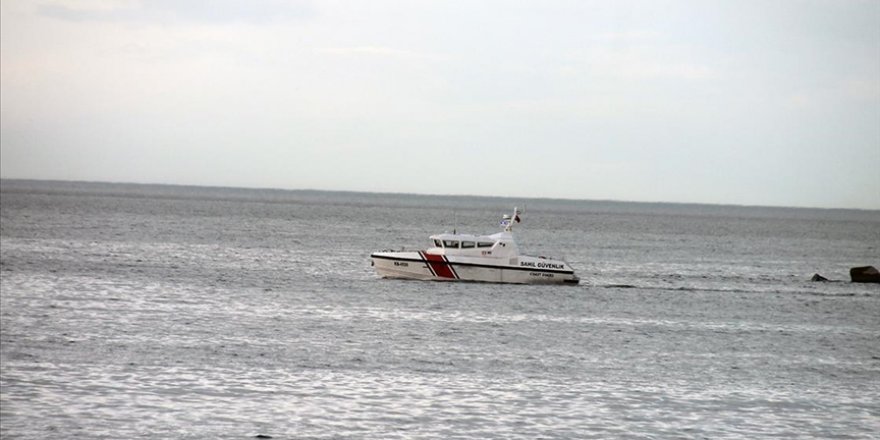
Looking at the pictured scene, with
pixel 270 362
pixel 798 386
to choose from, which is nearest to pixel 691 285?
pixel 798 386

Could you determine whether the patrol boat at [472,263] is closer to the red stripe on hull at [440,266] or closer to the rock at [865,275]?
the red stripe on hull at [440,266]

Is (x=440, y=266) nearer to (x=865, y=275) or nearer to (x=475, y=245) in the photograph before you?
(x=475, y=245)

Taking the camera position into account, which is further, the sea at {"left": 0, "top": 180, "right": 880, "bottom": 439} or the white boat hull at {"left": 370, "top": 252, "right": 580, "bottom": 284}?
the white boat hull at {"left": 370, "top": 252, "right": 580, "bottom": 284}

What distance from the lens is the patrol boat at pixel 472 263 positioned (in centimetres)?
5991

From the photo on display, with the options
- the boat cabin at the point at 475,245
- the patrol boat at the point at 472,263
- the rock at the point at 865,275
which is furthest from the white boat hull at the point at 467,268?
the rock at the point at 865,275

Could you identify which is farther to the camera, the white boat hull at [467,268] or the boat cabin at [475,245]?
the boat cabin at [475,245]

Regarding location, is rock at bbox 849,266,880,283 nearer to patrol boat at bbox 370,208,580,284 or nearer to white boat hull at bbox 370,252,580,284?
white boat hull at bbox 370,252,580,284

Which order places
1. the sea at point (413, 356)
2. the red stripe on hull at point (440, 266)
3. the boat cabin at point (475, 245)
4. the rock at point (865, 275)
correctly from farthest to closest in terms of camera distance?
the rock at point (865, 275), the boat cabin at point (475, 245), the red stripe on hull at point (440, 266), the sea at point (413, 356)

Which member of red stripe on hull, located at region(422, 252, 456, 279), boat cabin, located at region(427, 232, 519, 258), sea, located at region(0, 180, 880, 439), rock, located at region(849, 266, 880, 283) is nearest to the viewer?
sea, located at region(0, 180, 880, 439)

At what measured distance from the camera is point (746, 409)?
27.8 metres

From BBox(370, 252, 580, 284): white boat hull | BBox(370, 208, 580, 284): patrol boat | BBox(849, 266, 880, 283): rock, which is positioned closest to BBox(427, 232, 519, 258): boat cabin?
BBox(370, 208, 580, 284): patrol boat

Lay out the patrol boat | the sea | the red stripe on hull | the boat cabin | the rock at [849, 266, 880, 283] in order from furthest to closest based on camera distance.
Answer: the rock at [849, 266, 880, 283] → the boat cabin → the patrol boat → the red stripe on hull → the sea

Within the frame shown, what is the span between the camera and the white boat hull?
59.9m

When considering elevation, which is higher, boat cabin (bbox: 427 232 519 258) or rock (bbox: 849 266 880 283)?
boat cabin (bbox: 427 232 519 258)
